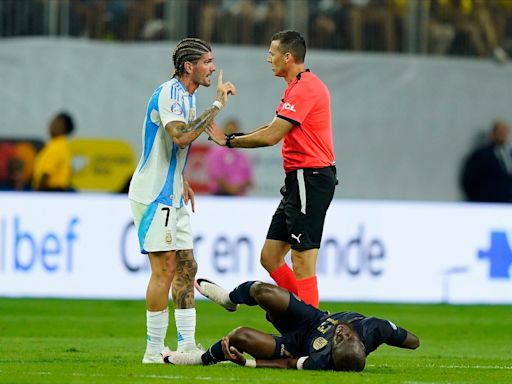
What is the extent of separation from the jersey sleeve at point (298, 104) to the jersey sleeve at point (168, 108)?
1203mm

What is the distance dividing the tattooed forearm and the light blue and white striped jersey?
0.45 meters

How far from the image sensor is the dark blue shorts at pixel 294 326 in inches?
420

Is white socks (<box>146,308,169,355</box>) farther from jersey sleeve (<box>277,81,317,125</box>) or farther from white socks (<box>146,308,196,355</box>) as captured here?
jersey sleeve (<box>277,81,317,125</box>)

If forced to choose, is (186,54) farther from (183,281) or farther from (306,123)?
(183,281)

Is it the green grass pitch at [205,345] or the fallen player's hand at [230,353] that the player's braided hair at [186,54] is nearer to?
the fallen player's hand at [230,353]

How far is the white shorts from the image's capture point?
36.2ft

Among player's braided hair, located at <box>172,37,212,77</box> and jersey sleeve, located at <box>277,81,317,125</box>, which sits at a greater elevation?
player's braided hair, located at <box>172,37,212,77</box>

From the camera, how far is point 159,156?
36.4 feet

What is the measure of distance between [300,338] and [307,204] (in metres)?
1.70

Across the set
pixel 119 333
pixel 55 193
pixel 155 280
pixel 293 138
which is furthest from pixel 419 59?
pixel 155 280

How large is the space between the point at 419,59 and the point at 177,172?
12.4m

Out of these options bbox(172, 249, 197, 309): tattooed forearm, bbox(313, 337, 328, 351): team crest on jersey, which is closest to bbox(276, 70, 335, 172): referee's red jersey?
bbox(172, 249, 197, 309): tattooed forearm

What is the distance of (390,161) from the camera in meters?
23.3

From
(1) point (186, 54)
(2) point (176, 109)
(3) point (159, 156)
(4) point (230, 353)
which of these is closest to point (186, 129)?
(2) point (176, 109)
